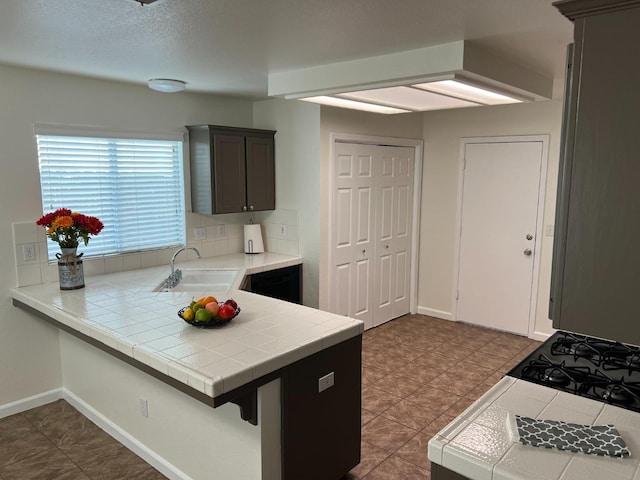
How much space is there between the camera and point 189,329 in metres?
2.48

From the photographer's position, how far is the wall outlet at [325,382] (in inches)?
94.6

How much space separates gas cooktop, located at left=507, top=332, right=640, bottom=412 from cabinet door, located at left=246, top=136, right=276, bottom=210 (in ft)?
9.76

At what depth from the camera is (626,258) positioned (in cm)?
125

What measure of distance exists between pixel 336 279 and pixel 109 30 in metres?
2.95

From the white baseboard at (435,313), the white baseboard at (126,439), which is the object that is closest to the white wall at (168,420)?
the white baseboard at (126,439)

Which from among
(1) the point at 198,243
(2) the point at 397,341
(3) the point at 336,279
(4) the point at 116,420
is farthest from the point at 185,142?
(2) the point at 397,341

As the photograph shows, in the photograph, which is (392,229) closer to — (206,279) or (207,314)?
(206,279)

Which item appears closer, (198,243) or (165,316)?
(165,316)

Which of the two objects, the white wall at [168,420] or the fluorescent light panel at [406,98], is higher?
the fluorescent light panel at [406,98]

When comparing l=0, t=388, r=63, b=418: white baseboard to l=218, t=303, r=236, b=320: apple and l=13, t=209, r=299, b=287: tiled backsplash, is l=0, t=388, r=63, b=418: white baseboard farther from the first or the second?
l=218, t=303, r=236, b=320: apple

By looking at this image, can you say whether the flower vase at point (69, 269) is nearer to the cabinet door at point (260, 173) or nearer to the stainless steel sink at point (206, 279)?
the stainless steel sink at point (206, 279)

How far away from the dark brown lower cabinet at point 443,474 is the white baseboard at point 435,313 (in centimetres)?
416

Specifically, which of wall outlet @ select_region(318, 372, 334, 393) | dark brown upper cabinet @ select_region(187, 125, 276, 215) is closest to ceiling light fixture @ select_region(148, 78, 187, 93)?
dark brown upper cabinet @ select_region(187, 125, 276, 215)

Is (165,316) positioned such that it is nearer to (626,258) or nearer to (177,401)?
(177,401)
